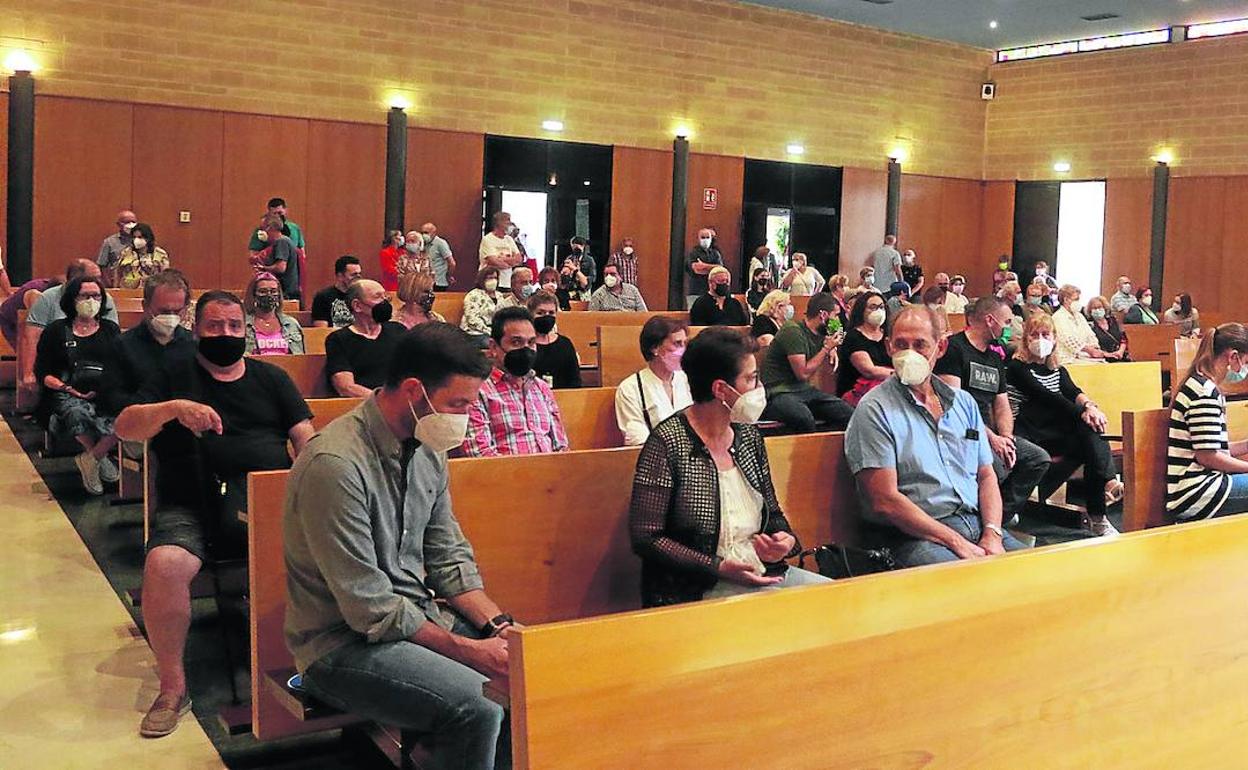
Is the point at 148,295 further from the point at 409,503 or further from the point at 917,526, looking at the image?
the point at 917,526

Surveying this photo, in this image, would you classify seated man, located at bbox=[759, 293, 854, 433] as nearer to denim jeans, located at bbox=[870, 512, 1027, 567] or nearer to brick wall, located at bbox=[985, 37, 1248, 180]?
denim jeans, located at bbox=[870, 512, 1027, 567]

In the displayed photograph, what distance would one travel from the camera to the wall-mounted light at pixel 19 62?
1229 cm

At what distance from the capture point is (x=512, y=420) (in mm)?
4496

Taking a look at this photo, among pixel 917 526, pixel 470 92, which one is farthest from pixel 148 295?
pixel 470 92

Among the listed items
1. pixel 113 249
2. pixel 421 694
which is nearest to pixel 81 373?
pixel 421 694

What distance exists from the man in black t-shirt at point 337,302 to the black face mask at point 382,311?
7.43 ft

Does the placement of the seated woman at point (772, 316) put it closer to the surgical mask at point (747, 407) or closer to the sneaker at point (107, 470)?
the sneaker at point (107, 470)

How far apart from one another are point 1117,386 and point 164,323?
4936mm

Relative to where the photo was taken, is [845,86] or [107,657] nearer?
[107,657]

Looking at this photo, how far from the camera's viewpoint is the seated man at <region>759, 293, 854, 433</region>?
677 centimetres

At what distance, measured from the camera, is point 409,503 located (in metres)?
2.89

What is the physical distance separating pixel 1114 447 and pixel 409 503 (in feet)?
16.1

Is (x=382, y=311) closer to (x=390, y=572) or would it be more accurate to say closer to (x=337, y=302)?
(x=337, y=302)

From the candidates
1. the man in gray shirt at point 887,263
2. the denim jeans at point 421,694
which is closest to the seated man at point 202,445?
the denim jeans at point 421,694
